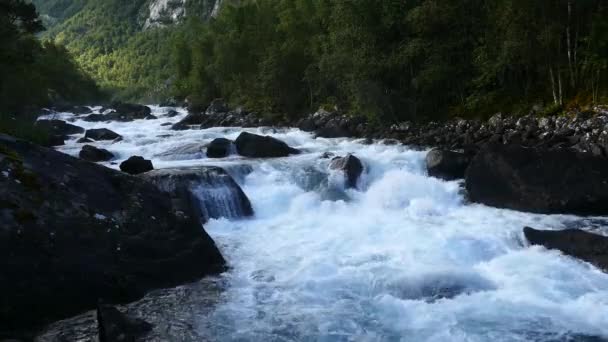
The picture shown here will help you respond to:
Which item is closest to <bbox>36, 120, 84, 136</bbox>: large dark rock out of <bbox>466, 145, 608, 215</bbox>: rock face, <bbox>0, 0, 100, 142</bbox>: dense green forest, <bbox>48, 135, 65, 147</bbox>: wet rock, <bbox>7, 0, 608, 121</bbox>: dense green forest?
<bbox>0, 0, 100, 142</bbox>: dense green forest

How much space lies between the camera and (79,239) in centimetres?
1032

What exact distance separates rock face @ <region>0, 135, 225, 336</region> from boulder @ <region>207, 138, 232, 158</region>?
40.1ft

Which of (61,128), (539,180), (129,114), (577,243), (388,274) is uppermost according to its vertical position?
(129,114)

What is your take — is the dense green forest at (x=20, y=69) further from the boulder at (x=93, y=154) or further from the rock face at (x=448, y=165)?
the rock face at (x=448, y=165)

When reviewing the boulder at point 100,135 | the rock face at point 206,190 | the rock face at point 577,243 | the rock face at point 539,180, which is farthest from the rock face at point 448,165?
the boulder at point 100,135

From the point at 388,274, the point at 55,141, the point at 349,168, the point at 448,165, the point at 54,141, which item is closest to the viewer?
the point at 388,274

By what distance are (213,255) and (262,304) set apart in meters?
2.42

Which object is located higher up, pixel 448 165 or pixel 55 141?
pixel 55 141

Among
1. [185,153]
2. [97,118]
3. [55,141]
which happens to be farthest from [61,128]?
[185,153]

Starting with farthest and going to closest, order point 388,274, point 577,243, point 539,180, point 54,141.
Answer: point 54,141 < point 539,180 < point 577,243 < point 388,274

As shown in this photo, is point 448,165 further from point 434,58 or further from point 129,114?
point 129,114

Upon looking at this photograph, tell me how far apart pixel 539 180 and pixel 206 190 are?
35.2ft

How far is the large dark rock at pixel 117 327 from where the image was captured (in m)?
8.09

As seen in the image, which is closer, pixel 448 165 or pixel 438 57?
pixel 448 165
